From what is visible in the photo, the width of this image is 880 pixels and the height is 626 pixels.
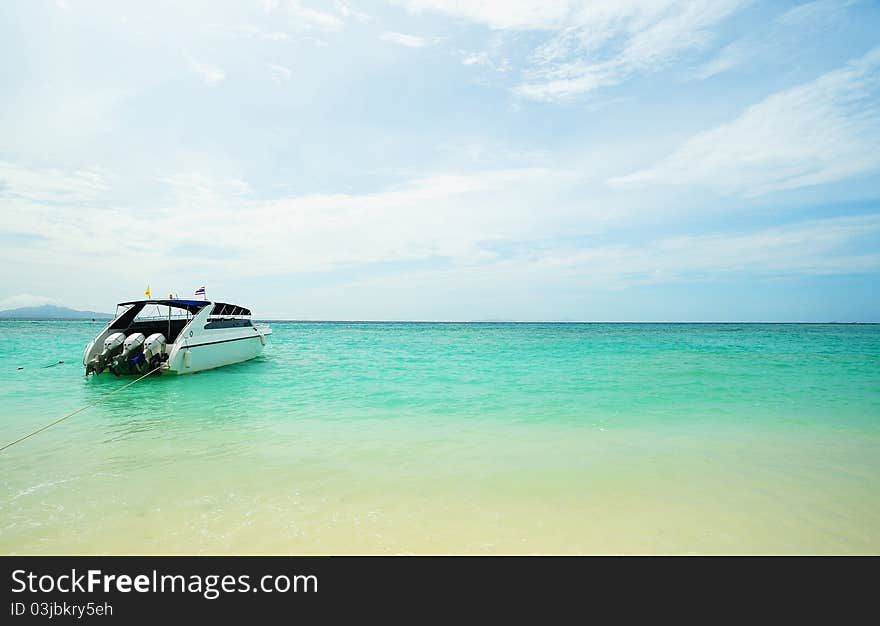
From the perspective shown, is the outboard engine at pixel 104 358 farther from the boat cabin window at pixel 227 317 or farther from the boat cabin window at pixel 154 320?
the boat cabin window at pixel 227 317

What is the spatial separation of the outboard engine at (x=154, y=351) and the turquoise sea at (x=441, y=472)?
3.28 m

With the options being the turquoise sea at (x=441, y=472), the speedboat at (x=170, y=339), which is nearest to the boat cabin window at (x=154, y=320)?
the speedboat at (x=170, y=339)

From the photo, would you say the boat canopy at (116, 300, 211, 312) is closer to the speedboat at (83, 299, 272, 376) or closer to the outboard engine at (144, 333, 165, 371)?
the speedboat at (83, 299, 272, 376)

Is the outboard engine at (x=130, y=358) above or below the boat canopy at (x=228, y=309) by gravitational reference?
below

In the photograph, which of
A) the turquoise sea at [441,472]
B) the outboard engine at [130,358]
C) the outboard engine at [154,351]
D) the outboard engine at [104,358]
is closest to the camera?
the turquoise sea at [441,472]

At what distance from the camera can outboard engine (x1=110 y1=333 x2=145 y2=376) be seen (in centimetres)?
1559

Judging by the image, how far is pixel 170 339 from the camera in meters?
18.5

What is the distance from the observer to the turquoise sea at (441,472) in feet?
13.6

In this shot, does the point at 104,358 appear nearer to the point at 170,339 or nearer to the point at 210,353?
the point at 170,339

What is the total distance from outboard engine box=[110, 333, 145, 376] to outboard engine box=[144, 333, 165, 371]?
1.01 ft
